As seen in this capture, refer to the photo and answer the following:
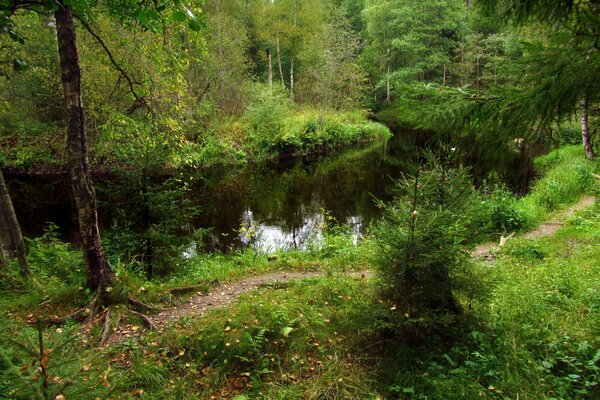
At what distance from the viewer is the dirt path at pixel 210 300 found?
4.87 m

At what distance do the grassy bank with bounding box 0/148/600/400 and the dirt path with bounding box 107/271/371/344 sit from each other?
192 millimetres

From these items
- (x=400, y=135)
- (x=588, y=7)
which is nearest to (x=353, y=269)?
(x=588, y=7)

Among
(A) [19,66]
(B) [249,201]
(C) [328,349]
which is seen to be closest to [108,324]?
(C) [328,349]

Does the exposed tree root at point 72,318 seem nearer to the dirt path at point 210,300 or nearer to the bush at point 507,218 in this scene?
the dirt path at point 210,300

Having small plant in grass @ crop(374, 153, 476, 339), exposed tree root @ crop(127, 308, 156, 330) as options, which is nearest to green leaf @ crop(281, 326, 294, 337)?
small plant in grass @ crop(374, 153, 476, 339)

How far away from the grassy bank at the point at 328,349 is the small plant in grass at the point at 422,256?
23cm

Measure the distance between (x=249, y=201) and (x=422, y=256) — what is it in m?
12.0

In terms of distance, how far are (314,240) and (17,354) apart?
27.8 ft

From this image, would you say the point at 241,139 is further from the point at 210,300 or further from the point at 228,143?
the point at 210,300

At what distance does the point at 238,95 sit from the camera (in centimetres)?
2531

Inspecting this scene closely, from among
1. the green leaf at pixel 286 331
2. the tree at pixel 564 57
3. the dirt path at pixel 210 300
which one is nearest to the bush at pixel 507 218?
the dirt path at pixel 210 300

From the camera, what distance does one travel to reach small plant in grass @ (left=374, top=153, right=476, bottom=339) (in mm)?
3807

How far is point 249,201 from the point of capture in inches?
605

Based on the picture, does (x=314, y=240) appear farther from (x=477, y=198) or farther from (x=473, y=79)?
(x=473, y=79)
